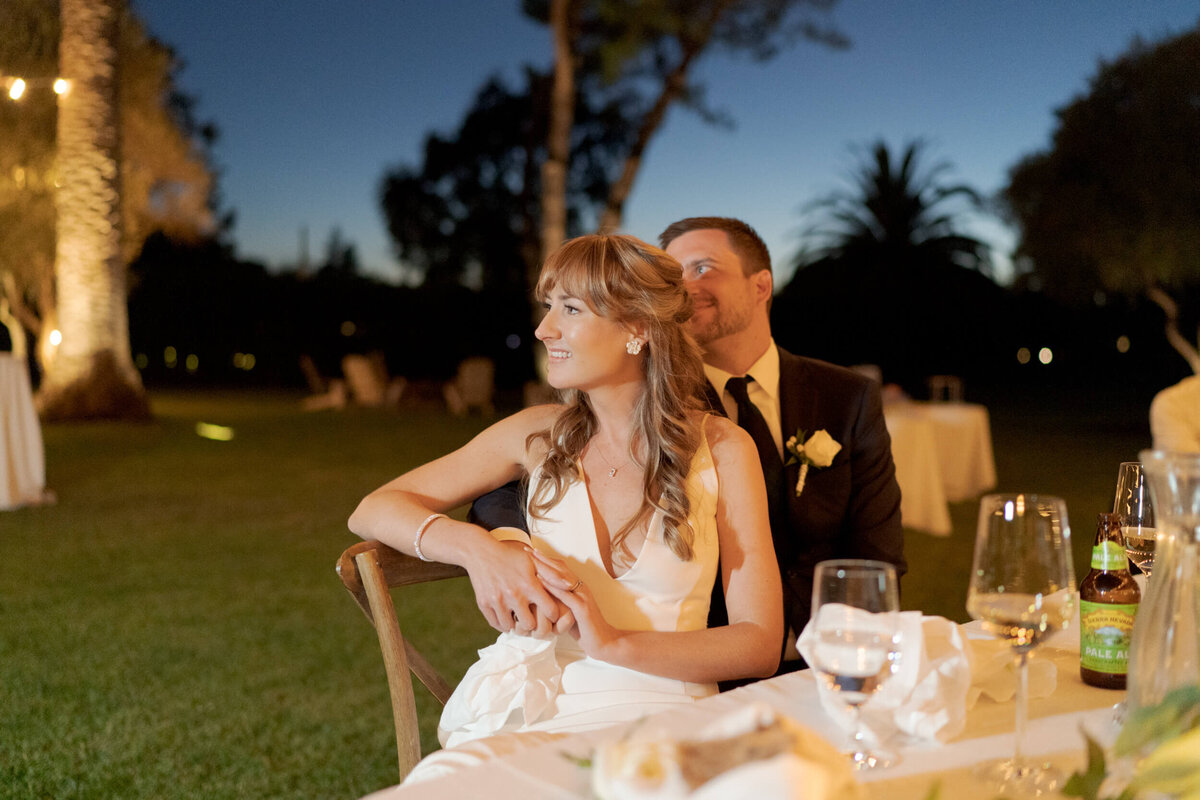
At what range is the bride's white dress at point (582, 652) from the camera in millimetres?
2049

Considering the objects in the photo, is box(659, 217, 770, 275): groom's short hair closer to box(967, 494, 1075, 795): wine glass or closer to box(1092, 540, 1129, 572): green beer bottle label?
box(1092, 540, 1129, 572): green beer bottle label

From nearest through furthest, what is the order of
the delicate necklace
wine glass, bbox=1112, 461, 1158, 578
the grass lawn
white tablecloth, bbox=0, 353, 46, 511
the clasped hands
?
wine glass, bbox=1112, 461, 1158, 578 → the clasped hands → the delicate necklace → the grass lawn → white tablecloth, bbox=0, 353, 46, 511

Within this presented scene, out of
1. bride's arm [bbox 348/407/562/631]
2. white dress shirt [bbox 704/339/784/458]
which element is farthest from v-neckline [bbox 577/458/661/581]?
white dress shirt [bbox 704/339/784/458]

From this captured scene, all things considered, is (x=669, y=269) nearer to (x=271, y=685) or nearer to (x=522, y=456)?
(x=522, y=456)

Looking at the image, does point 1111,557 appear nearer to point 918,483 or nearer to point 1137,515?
point 1137,515

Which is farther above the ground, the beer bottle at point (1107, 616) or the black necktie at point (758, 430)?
the black necktie at point (758, 430)

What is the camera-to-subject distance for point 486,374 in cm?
2078

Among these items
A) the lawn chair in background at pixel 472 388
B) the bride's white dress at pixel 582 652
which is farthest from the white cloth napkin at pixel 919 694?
the lawn chair in background at pixel 472 388

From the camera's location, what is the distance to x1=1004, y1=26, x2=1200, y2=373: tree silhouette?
1560 centimetres

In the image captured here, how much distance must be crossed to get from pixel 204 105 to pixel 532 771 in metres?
27.2

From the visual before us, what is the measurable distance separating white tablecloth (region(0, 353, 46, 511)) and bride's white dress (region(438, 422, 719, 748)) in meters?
7.87

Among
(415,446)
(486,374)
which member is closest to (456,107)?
(486,374)

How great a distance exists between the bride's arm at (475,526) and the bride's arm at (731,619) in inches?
2.5

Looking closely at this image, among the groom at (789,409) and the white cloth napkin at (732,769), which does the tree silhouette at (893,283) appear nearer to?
the groom at (789,409)
